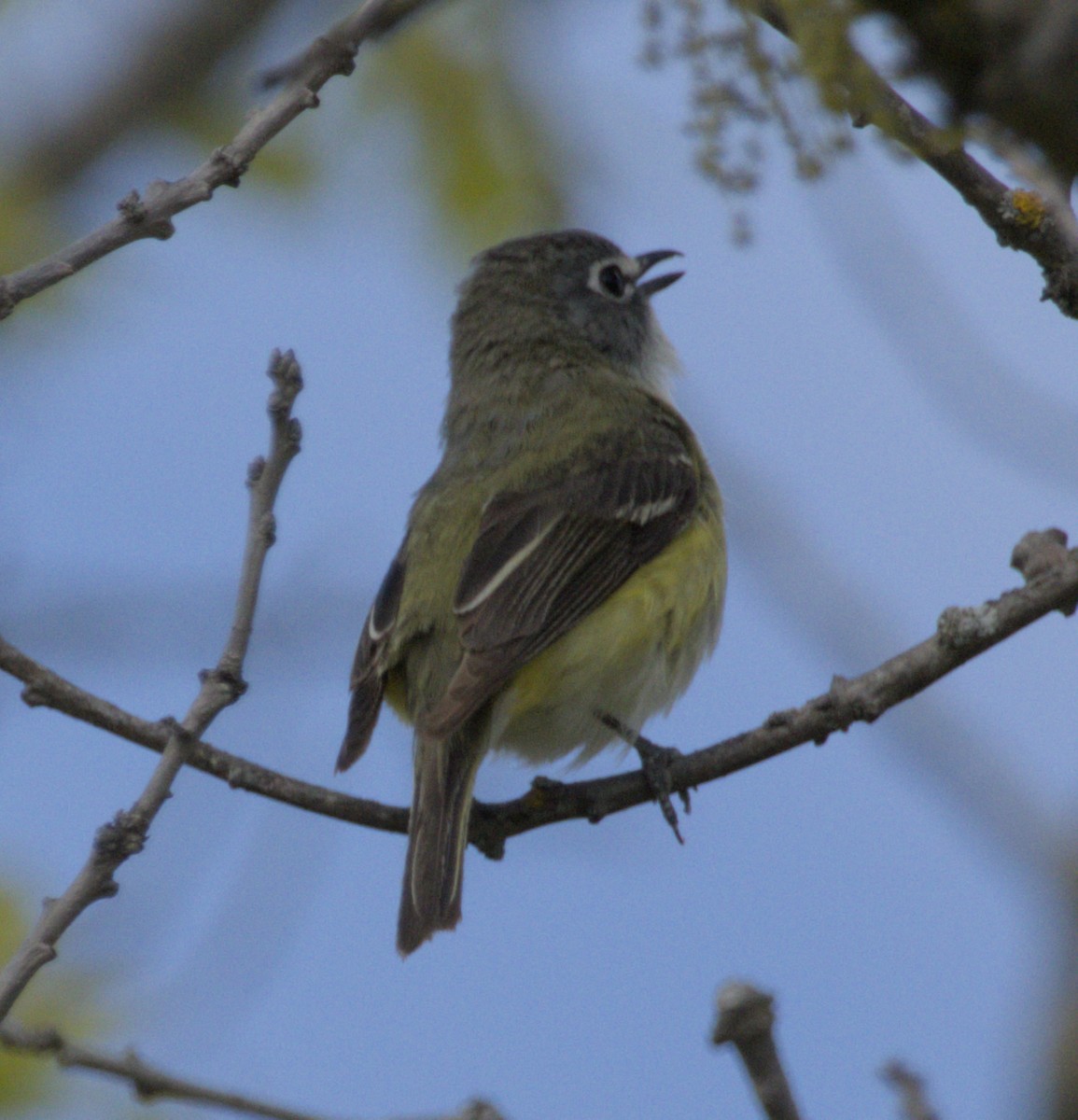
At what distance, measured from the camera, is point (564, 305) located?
7027 millimetres

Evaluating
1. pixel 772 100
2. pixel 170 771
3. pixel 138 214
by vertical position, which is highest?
pixel 138 214

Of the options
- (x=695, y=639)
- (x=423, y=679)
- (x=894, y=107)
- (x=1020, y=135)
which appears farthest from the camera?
(x=695, y=639)

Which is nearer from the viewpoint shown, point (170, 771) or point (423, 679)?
point (170, 771)

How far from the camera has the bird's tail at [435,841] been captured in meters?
4.25

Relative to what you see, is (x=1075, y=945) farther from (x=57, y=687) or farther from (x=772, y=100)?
(x=57, y=687)

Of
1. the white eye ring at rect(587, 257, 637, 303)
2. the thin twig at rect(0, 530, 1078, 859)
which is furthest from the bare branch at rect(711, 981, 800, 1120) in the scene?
the white eye ring at rect(587, 257, 637, 303)

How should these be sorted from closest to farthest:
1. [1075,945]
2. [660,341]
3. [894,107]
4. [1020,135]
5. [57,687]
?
[1020,135]
[1075,945]
[894,107]
[57,687]
[660,341]

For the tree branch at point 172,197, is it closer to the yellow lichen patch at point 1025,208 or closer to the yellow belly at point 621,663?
the yellow lichen patch at point 1025,208

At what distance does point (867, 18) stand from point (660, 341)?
5.96 metres

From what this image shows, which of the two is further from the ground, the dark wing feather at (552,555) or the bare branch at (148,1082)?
the dark wing feather at (552,555)

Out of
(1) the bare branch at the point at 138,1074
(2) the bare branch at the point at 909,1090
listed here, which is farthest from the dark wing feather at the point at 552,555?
(2) the bare branch at the point at 909,1090

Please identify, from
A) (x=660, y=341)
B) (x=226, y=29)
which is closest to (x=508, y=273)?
(x=660, y=341)

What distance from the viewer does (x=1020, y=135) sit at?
108 centimetres

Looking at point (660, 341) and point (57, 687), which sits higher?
point (660, 341)
